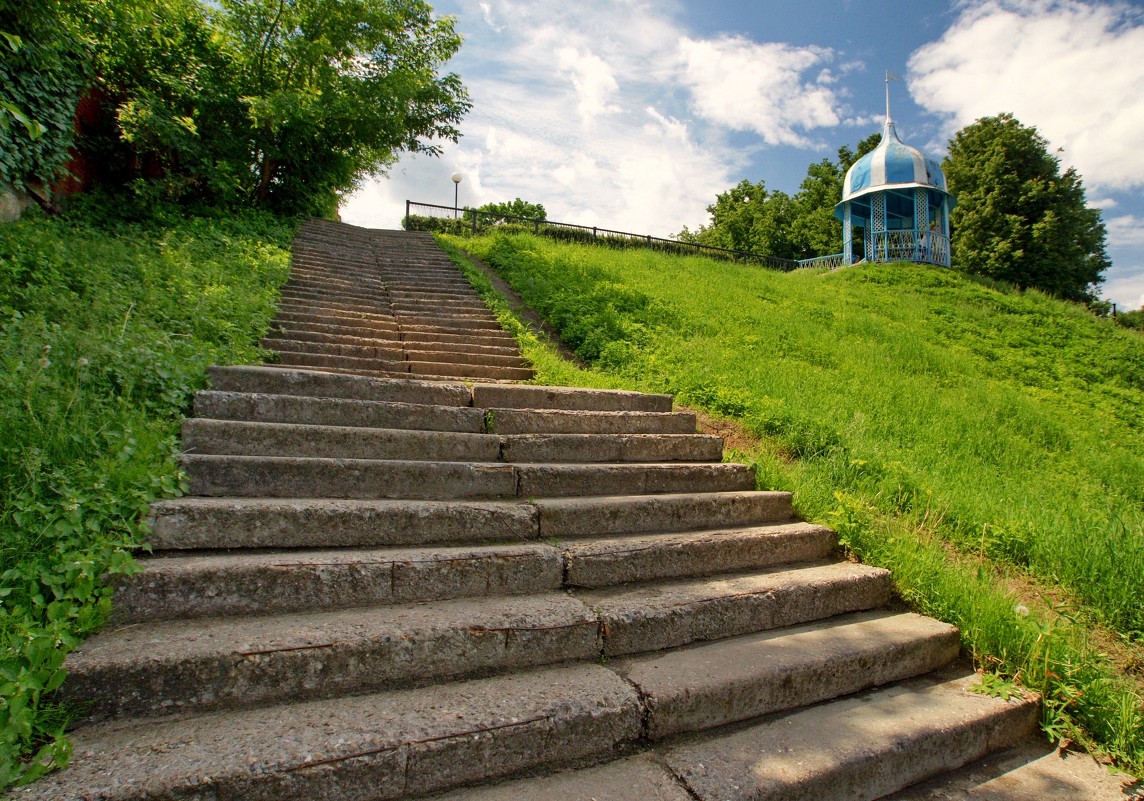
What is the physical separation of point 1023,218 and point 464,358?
1232 inches

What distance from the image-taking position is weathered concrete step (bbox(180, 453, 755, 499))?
2898 millimetres

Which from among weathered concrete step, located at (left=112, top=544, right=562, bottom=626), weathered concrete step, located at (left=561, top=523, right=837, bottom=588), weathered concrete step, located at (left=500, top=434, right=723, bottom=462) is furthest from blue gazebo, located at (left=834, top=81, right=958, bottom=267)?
weathered concrete step, located at (left=112, top=544, right=562, bottom=626)

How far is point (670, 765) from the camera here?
6.69 ft

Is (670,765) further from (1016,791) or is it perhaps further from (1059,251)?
(1059,251)

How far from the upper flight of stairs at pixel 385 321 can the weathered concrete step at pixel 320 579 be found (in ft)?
9.76

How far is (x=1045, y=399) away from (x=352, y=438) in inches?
392

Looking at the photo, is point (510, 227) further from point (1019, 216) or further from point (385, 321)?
point (1019, 216)

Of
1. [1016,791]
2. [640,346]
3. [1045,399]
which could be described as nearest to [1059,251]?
[1045,399]

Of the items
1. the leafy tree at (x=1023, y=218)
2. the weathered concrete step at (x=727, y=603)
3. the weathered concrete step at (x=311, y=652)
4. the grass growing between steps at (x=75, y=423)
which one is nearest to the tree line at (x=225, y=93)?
the grass growing between steps at (x=75, y=423)

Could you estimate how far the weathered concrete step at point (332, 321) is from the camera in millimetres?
6184

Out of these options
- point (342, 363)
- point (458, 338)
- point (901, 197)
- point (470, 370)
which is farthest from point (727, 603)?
point (901, 197)

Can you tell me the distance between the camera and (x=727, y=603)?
280cm

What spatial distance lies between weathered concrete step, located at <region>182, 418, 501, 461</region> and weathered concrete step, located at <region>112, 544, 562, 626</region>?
889mm

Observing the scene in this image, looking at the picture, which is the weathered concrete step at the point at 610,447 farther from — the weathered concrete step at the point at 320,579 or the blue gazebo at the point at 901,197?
the blue gazebo at the point at 901,197
